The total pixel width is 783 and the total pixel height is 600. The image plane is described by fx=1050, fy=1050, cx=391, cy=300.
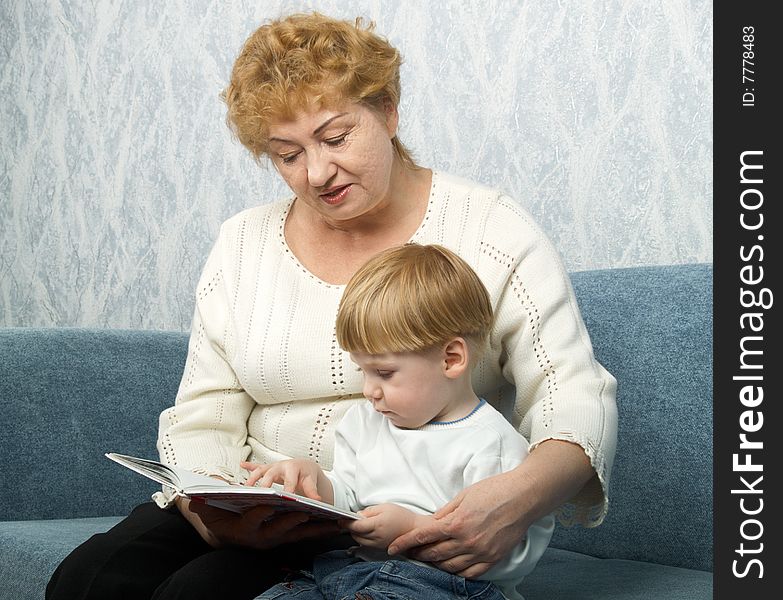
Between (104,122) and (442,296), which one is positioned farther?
(104,122)

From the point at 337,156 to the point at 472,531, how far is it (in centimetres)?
58

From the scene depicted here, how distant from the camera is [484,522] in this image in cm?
120

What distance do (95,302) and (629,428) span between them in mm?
2035

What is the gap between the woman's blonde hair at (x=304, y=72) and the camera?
1.49 metres

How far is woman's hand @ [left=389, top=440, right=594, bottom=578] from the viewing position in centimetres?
119

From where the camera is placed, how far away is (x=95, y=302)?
327 cm

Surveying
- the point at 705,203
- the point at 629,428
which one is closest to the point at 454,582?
the point at 629,428

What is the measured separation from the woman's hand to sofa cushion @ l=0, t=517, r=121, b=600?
65 cm

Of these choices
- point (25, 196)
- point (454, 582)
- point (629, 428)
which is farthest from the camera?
point (25, 196)
